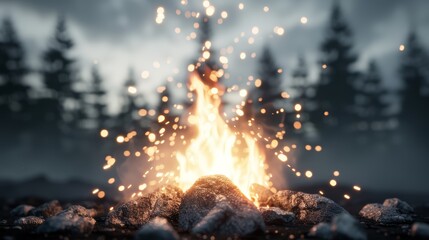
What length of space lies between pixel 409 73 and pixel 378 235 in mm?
43302

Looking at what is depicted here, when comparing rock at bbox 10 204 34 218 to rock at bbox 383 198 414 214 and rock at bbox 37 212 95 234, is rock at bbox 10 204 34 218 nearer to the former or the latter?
rock at bbox 37 212 95 234

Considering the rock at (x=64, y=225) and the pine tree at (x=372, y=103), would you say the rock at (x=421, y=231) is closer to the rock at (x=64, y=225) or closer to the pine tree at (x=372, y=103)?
the rock at (x=64, y=225)

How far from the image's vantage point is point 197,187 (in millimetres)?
10047

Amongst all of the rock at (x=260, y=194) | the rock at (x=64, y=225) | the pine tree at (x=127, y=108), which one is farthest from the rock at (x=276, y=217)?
the pine tree at (x=127, y=108)

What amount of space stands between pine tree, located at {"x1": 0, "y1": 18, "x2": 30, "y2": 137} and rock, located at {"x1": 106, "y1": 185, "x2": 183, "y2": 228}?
1595 inches

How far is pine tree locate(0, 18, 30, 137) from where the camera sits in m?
45.1

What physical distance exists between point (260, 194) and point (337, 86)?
3627cm

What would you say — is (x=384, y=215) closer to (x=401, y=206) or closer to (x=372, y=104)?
(x=401, y=206)

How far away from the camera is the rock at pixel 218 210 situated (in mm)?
8055

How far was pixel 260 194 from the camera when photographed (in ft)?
40.2

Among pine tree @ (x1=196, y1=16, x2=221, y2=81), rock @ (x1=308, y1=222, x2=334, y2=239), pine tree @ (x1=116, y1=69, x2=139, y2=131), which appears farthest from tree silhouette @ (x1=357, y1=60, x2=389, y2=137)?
rock @ (x1=308, y1=222, x2=334, y2=239)

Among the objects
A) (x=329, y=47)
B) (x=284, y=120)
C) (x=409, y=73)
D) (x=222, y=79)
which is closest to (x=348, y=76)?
(x=329, y=47)

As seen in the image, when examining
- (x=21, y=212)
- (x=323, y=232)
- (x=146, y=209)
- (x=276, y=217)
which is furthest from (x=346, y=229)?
(x=21, y=212)

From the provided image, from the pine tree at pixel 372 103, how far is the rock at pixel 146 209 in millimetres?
40162
